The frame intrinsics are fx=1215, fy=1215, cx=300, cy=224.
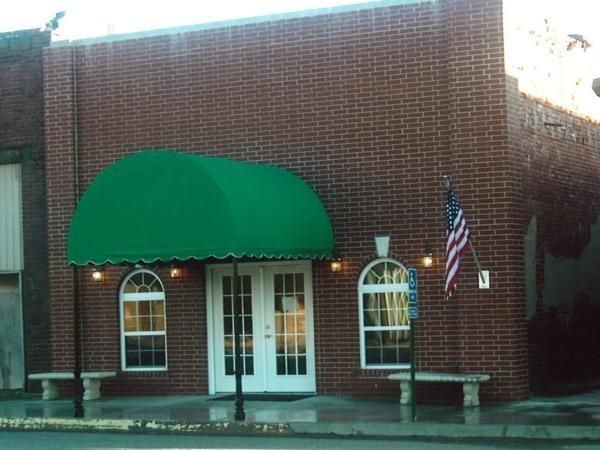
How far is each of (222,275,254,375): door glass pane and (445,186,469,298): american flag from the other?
459 cm

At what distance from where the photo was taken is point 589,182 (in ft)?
79.2

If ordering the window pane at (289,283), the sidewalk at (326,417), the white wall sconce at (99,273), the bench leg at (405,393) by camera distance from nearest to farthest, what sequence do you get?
the sidewalk at (326,417) < the bench leg at (405,393) < the window pane at (289,283) < the white wall sconce at (99,273)

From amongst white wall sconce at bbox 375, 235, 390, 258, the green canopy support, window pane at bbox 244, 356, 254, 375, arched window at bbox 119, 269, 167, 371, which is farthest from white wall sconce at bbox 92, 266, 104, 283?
white wall sconce at bbox 375, 235, 390, 258

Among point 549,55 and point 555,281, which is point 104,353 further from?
point 549,55

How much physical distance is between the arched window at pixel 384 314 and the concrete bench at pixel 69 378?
4933mm

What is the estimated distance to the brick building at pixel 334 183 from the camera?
1997cm

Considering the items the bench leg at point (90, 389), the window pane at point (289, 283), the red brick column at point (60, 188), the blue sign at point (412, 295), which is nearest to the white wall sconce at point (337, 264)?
the window pane at point (289, 283)

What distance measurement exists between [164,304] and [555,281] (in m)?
7.18

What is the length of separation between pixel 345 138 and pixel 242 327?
13.1 feet

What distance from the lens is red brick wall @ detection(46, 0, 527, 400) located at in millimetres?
19938

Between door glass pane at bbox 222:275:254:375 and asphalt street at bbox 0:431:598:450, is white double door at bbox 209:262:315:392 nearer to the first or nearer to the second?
door glass pane at bbox 222:275:254:375

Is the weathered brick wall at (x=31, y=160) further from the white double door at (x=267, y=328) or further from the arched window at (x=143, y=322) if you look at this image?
the white double door at (x=267, y=328)

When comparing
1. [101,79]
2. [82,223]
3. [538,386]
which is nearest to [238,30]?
[101,79]

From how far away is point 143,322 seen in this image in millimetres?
22594
